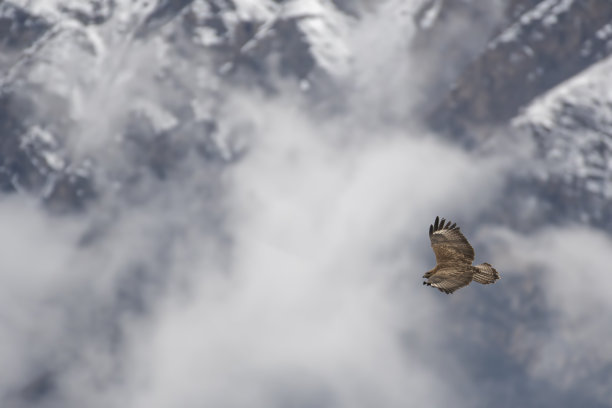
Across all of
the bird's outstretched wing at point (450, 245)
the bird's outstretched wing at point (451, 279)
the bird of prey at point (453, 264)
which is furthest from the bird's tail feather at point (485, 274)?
the bird's outstretched wing at point (450, 245)

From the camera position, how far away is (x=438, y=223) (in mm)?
67312

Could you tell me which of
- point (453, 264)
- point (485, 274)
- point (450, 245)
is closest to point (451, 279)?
point (453, 264)

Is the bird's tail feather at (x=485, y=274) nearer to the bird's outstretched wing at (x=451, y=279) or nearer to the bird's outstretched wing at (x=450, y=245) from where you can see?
the bird's outstretched wing at (x=451, y=279)

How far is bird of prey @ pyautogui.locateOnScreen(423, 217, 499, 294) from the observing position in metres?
64.9

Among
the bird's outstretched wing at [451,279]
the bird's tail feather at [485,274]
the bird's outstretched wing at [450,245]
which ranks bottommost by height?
the bird's outstretched wing at [451,279]

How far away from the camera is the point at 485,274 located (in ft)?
210

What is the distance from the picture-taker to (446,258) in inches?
2613

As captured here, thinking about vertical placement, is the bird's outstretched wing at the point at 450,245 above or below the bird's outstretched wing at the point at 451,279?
above

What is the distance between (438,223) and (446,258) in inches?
79.5

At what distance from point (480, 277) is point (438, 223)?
4.42 metres

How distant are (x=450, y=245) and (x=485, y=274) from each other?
2.92 m

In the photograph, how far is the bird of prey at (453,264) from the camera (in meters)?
64.9

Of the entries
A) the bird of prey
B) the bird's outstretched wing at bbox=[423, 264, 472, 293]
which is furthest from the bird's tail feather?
the bird's outstretched wing at bbox=[423, 264, 472, 293]

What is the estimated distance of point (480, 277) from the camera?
64188 millimetres
